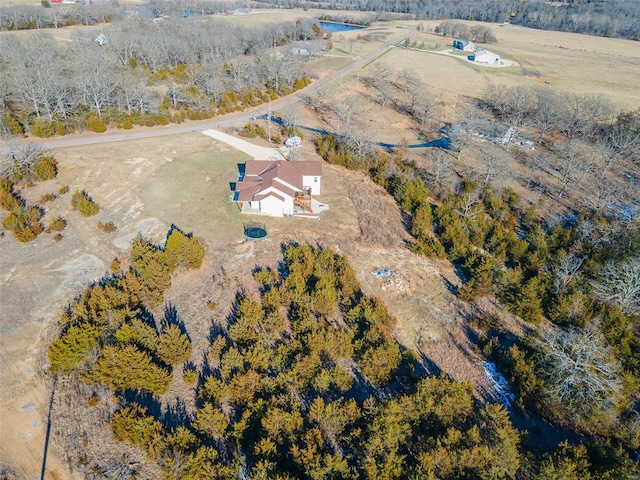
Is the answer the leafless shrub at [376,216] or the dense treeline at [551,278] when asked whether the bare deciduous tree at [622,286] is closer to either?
the dense treeline at [551,278]

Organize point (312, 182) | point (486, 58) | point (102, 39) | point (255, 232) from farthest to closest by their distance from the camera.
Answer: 1. point (486, 58)
2. point (102, 39)
3. point (312, 182)
4. point (255, 232)

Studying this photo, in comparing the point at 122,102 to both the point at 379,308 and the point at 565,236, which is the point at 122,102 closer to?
the point at 379,308

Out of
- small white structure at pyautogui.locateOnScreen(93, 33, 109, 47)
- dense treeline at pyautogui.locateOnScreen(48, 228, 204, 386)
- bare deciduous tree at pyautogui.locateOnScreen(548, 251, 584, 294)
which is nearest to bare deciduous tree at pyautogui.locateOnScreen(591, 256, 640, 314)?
bare deciduous tree at pyautogui.locateOnScreen(548, 251, 584, 294)

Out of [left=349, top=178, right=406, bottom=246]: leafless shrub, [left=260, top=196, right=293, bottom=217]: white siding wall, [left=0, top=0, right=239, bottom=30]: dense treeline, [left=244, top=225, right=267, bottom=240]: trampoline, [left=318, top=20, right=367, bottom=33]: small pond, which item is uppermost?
[left=0, top=0, right=239, bottom=30]: dense treeline

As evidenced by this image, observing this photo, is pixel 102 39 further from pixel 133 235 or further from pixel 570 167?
pixel 570 167

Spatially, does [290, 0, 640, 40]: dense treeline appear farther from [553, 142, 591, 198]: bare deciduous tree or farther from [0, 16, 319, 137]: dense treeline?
[553, 142, 591, 198]: bare deciduous tree

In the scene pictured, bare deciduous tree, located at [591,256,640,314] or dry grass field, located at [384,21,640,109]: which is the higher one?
dry grass field, located at [384,21,640,109]

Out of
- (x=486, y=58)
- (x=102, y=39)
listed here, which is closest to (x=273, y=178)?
(x=102, y=39)
